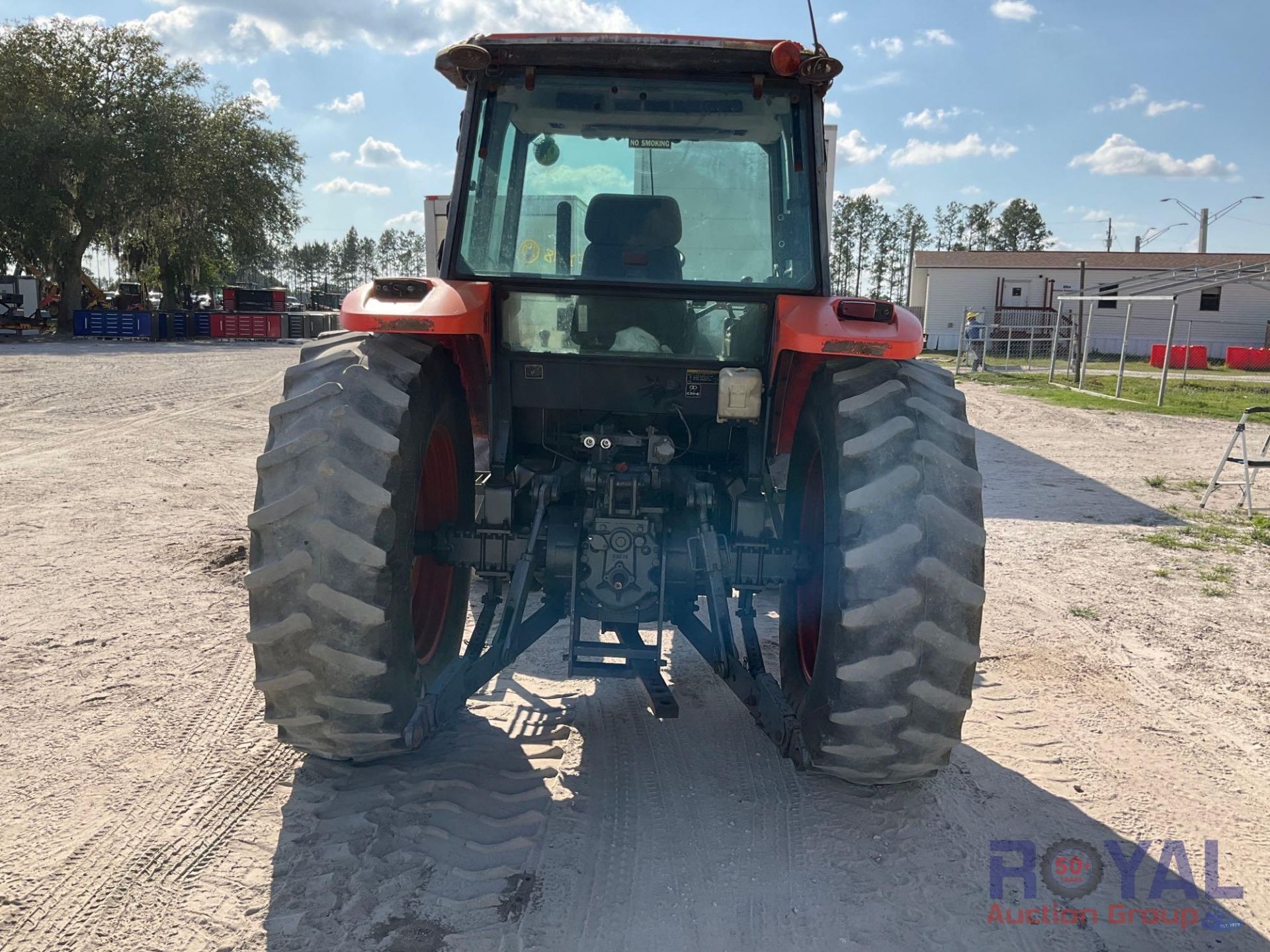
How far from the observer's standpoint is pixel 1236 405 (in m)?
20.2

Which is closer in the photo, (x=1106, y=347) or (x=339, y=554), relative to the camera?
(x=339, y=554)

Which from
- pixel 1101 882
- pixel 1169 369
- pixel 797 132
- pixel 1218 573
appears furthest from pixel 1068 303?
pixel 1101 882

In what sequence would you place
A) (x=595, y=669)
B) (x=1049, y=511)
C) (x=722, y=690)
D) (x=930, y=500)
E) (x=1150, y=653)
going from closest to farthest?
(x=930, y=500) < (x=595, y=669) < (x=722, y=690) < (x=1150, y=653) < (x=1049, y=511)

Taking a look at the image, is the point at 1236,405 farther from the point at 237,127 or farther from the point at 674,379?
the point at 237,127

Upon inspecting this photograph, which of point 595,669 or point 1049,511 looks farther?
point 1049,511

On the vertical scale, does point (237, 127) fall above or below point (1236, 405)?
above

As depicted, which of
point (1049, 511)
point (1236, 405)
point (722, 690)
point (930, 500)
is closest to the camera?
point (930, 500)

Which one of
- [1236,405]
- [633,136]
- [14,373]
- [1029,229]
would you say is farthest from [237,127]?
[1029,229]

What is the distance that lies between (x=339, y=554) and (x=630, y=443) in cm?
144

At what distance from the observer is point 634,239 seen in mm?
3920

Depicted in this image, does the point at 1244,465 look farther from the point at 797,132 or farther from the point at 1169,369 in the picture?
the point at 1169,369

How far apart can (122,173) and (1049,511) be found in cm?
3605

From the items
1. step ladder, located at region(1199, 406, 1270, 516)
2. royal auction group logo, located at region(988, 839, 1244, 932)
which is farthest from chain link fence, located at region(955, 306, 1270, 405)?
royal auction group logo, located at region(988, 839, 1244, 932)

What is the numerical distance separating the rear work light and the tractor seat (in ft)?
2.13
